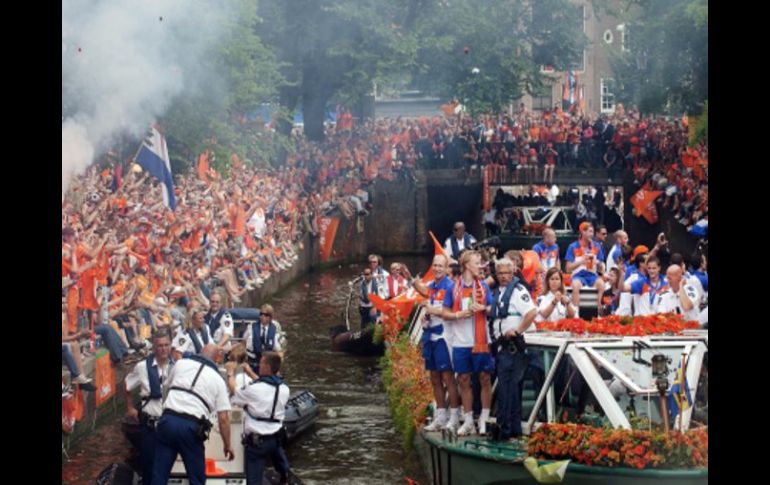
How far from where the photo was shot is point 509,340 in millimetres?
11031

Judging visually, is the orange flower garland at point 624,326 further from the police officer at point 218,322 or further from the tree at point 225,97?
the tree at point 225,97

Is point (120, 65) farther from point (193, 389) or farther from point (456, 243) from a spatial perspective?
point (193, 389)

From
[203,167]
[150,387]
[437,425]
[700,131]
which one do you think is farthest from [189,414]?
[700,131]

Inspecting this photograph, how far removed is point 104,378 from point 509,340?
521 centimetres

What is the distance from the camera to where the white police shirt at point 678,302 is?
1321cm

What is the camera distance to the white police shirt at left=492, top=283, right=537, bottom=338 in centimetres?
1108

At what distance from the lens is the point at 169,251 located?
18453mm

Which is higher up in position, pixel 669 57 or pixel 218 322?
pixel 669 57

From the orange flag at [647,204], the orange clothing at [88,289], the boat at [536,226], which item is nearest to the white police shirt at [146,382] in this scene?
the orange clothing at [88,289]

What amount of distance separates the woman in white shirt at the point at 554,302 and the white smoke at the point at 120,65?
5.75 metres
